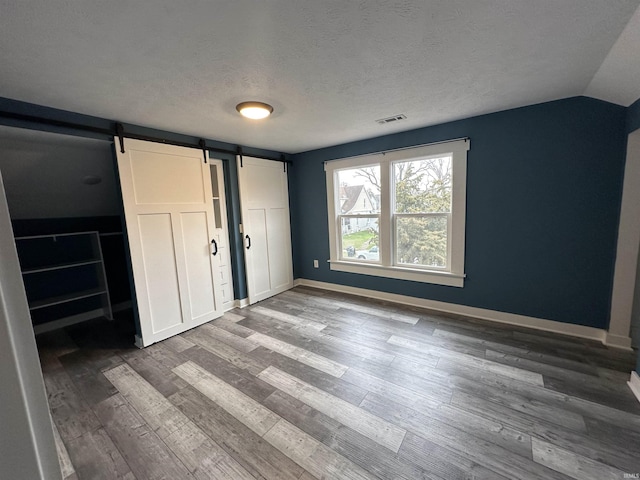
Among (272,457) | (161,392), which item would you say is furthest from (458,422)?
(161,392)

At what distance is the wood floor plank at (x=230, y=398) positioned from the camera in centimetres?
186

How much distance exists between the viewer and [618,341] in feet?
8.20

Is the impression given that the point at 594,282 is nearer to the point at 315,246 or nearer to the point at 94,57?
the point at 315,246

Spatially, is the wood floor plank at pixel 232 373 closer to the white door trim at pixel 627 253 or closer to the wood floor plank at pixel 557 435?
the wood floor plank at pixel 557 435

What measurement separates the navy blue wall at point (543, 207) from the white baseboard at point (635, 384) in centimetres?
74

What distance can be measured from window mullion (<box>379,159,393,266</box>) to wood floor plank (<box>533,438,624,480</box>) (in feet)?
8.09

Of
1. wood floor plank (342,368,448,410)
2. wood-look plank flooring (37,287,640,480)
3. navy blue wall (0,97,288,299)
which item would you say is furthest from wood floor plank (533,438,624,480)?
navy blue wall (0,97,288,299)

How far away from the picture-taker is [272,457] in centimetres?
161

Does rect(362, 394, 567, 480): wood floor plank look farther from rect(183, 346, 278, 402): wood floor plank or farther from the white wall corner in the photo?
the white wall corner

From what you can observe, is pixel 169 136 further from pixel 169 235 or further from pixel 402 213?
pixel 402 213

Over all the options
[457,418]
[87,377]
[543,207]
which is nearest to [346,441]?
[457,418]

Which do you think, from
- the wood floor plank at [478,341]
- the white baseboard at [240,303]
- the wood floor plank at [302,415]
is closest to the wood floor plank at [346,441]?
the wood floor plank at [302,415]

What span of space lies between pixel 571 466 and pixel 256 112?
3.19 meters

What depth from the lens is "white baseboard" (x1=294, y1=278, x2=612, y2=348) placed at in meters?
2.67
